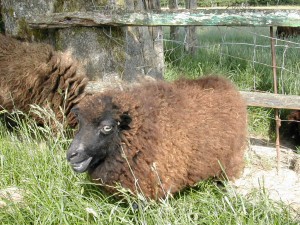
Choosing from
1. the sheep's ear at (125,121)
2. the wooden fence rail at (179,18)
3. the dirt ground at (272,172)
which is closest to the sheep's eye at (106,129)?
the sheep's ear at (125,121)

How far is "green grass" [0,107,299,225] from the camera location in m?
2.93

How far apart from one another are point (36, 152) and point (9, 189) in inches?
20.9

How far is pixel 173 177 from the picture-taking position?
3344mm

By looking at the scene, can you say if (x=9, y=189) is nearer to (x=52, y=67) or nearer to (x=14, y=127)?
(x=14, y=127)

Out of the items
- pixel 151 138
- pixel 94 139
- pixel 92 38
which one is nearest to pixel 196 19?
pixel 92 38

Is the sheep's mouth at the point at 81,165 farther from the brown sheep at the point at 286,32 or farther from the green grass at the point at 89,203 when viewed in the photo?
the brown sheep at the point at 286,32

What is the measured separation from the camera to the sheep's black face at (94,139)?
3070 mm

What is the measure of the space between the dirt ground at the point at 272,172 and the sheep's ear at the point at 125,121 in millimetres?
1383

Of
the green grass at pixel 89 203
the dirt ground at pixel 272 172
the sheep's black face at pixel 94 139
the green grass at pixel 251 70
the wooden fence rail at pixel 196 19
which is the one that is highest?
the wooden fence rail at pixel 196 19

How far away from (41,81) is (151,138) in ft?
6.18

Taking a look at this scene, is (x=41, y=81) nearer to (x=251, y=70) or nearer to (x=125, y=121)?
(x=125, y=121)


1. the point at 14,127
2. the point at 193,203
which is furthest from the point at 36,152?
the point at 193,203

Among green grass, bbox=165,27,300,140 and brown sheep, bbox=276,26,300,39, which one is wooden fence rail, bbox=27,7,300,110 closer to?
green grass, bbox=165,27,300,140

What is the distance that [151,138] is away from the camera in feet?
10.7
